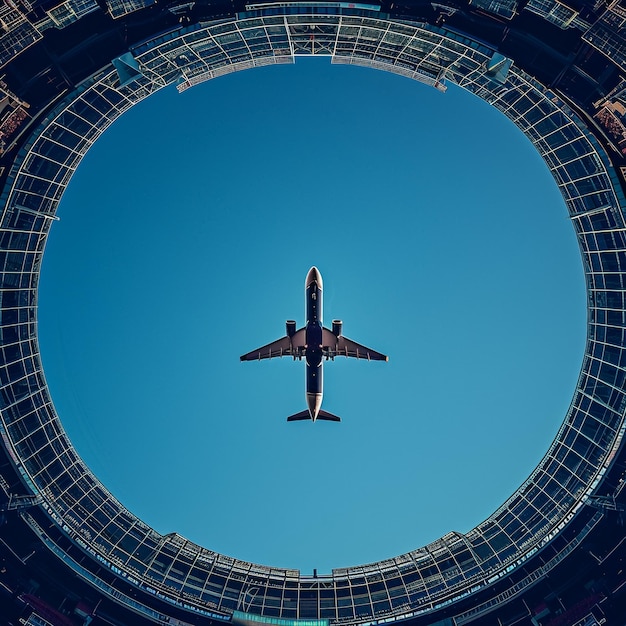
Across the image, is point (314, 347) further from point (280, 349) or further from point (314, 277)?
point (314, 277)

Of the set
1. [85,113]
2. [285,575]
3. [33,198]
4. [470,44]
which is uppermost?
[470,44]

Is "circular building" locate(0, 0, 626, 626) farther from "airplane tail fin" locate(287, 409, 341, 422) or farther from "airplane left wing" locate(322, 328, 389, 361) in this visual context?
"airplane left wing" locate(322, 328, 389, 361)

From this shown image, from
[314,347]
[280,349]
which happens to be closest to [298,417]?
[280,349]

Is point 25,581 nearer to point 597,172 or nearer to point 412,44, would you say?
point 412,44

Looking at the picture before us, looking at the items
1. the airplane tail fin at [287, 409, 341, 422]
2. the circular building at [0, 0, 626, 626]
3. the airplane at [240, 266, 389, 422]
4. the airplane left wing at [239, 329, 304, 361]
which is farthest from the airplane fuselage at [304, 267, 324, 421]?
the circular building at [0, 0, 626, 626]

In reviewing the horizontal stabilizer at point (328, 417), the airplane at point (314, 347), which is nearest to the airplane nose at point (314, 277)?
the airplane at point (314, 347)

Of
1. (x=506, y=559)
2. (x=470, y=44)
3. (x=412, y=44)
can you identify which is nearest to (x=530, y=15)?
(x=470, y=44)

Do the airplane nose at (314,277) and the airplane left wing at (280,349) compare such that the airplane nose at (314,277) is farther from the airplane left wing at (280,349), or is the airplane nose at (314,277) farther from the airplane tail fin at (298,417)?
the airplane tail fin at (298,417)
